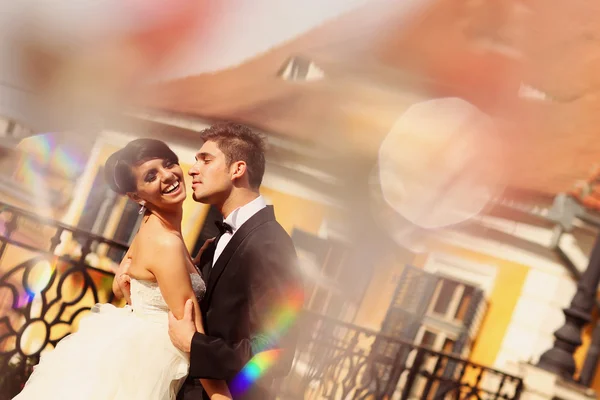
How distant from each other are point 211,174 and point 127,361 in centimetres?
28

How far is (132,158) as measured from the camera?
2.77 feet

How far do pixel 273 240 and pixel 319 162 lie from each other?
1.79 feet

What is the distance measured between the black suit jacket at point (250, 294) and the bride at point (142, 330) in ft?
0.11

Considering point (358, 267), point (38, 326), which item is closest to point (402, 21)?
point (358, 267)

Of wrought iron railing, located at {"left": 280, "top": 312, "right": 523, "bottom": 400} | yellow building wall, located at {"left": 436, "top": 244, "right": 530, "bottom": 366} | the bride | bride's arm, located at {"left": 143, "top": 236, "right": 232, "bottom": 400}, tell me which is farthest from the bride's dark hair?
yellow building wall, located at {"left": 436, "top": 244, "right": 530, "bottom": 366}

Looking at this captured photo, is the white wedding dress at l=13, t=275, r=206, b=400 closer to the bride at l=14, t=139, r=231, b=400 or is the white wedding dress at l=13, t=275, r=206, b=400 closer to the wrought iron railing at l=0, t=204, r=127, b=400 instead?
the bride at l=14, t=139, r=231, b=400

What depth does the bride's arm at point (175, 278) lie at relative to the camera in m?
0.80

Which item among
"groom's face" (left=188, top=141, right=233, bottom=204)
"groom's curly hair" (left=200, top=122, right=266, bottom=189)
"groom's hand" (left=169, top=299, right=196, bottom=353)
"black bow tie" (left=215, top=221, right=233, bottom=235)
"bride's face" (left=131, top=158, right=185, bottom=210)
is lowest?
"groom's hand" (left=169, top=299, right=196, bottom=353)

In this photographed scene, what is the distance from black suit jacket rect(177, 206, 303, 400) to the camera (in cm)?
82

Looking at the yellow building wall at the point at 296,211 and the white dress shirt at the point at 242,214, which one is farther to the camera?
the yellow building wall at the point at 296,211

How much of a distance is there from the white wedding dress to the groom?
34 mm

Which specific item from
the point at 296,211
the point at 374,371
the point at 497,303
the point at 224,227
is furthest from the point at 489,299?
the point at 224,227

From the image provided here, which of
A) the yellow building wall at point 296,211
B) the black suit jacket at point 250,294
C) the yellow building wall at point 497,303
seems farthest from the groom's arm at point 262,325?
the yellow building wall at point 497,303

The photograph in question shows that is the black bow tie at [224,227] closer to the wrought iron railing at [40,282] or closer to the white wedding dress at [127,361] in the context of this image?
the white wedding dress at [127,361]
